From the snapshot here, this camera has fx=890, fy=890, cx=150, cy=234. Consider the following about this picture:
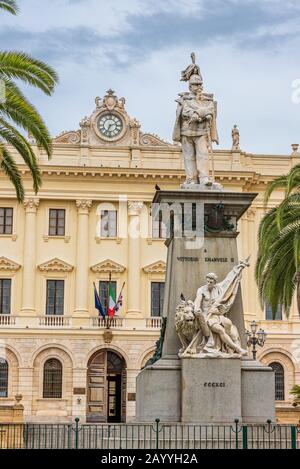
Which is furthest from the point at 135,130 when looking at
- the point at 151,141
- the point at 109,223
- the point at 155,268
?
the point at 155,268

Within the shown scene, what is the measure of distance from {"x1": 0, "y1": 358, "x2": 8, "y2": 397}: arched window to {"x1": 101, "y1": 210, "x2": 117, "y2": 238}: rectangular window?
30.8ft

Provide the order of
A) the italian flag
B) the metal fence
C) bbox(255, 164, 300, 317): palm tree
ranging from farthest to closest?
the italian flag < bbox(255, 164, 300, 317): palm tree < the metal fence

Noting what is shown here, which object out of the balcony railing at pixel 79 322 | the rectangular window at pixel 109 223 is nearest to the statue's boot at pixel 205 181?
the balcony railing at pixel 79 322

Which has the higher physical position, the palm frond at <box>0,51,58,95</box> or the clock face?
the clock face

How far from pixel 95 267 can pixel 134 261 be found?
230 cm

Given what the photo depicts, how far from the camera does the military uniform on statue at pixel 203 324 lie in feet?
48.6

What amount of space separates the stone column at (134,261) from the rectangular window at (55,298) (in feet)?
12.8

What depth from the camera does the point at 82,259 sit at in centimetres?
5166

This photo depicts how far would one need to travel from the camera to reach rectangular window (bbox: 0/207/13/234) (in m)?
52.1

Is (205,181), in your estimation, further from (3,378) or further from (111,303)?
(3,378)

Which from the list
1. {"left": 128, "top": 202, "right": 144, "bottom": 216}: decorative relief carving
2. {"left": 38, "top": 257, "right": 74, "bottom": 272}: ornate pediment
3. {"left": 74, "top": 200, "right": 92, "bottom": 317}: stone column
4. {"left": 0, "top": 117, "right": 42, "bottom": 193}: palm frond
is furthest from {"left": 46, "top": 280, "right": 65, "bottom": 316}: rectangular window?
{"left": 0, "top": 117, "right": 42, "bottom": 193}: palm frond

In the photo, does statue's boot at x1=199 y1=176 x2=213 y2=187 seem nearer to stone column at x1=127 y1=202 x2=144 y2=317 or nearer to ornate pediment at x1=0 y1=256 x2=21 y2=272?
stone column at x1=127 y1=202 x2=144 y2=317

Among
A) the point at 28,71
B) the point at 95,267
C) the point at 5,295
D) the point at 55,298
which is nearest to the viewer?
the point at 28,71
